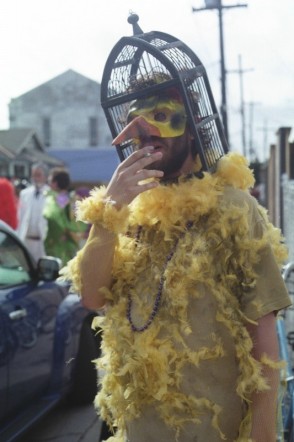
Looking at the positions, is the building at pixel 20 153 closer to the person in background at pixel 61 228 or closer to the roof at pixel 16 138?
the roof at pixel 16 138

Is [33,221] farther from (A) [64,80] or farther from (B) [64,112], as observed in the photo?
(A) [64,80]

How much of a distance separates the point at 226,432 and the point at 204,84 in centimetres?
110

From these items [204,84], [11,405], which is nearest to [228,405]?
[204,84]

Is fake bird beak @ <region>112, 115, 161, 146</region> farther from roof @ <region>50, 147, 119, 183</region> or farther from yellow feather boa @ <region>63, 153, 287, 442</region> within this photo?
roof @ <region>50, 147, 119, 183</region>

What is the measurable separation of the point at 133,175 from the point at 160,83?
0.99 feet

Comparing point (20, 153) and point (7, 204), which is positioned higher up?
point (20, 153)

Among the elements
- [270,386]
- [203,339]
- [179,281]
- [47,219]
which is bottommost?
[270,386]

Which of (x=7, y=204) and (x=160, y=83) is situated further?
(x=7, y=204)

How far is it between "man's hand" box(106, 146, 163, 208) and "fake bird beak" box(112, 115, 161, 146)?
2.7 inches

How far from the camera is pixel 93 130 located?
2589 inches

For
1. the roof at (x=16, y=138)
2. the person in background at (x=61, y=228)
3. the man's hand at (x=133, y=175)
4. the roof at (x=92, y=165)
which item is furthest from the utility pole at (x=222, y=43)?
the man's hand at (x=133, y=175)

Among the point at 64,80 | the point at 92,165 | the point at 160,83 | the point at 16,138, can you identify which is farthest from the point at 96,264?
the point at 64,80

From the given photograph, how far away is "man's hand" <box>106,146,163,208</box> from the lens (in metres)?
1.91

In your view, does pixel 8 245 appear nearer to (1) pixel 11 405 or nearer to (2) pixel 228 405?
(1) pixel 11 405
